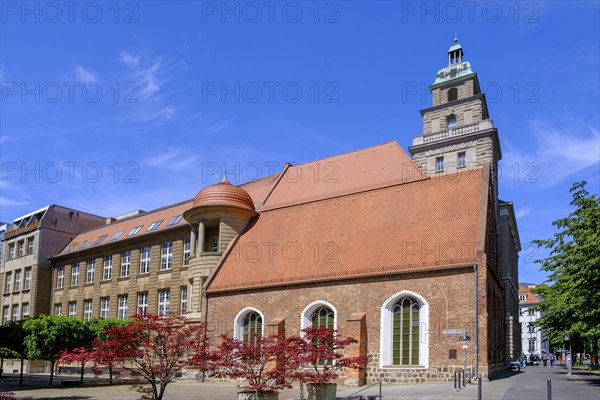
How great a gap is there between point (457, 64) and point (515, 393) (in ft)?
130

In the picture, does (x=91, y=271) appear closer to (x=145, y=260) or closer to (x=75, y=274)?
(x=75, y=274)

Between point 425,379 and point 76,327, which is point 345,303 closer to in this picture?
point 425,379

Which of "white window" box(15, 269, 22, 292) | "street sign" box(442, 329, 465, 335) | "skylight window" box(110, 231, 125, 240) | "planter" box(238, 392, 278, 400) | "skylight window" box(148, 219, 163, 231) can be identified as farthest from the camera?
"white window" box(15, 269, 22, 292)

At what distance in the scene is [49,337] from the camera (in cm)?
3253

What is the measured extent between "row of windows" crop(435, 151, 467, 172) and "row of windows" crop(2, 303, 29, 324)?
39.8m

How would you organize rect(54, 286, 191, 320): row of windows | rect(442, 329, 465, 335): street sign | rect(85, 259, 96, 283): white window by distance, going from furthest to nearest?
rect(85, 259, 96, 283): white window
rect(54, 286, 191, 320): row of windows
rect(442, 329, 465, 335): street sign

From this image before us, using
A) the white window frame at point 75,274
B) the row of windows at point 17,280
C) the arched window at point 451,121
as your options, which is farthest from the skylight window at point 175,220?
the arched window at point 451,121

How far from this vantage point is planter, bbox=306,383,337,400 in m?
20.3

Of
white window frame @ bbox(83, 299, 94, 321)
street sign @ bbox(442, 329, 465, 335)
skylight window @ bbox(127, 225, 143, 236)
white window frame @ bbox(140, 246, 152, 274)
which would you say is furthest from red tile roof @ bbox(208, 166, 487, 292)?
white window frame @ bbox(83, 299, 94, 321)

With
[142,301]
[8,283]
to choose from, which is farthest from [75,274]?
[8,283]

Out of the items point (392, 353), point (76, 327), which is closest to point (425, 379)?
point (392, 353)

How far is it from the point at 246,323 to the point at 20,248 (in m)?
36.1

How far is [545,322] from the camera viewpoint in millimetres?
39781

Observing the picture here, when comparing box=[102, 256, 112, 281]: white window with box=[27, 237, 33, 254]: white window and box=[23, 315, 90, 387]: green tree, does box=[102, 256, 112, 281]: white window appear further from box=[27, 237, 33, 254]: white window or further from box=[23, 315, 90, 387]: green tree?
box=[23, 315, 90, 387]: green tree
